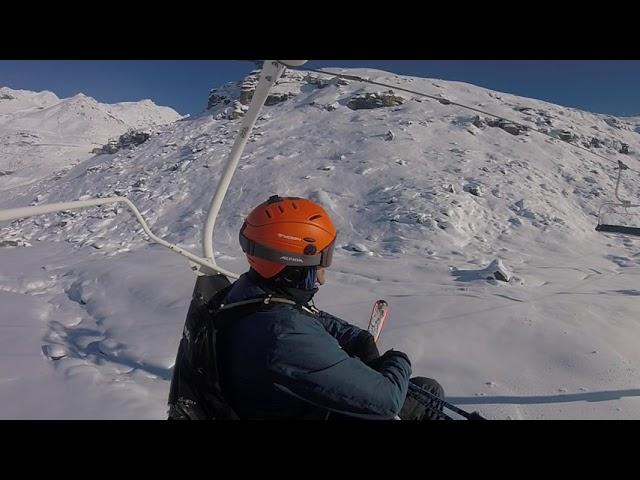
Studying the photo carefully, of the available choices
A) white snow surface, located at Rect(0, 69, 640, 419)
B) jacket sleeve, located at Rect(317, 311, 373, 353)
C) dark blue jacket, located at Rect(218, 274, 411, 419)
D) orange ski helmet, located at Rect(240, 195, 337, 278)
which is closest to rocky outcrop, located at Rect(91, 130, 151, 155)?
white snow surface, located at Rect(0, 69, 640, 419)

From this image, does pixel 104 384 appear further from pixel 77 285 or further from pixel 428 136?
pixel 428 136

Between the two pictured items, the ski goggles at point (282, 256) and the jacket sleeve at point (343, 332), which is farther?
the jacket sleeve at point (343, 332)

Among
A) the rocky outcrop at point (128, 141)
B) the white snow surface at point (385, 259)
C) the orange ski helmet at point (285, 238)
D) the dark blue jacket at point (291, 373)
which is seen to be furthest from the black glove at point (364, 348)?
the rocky outcrop at point (128, 141)

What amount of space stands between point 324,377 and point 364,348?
0.89m

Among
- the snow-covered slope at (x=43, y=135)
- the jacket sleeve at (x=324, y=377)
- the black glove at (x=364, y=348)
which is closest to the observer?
the jacket sleeve at (x=324, y=377)

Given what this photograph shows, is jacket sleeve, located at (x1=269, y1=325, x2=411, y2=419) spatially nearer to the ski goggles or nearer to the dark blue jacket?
the dark blue jacket

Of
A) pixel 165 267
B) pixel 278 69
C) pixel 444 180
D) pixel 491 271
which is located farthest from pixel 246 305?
pixel 444 180

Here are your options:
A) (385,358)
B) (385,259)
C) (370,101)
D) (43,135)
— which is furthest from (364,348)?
(43,135)

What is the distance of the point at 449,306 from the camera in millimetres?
6508

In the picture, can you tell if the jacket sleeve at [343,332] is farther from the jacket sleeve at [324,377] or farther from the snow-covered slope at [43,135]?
the snow-covered slope at [43,135]

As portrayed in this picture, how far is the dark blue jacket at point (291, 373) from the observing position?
5.40ft

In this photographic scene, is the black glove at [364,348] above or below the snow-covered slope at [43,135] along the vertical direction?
above

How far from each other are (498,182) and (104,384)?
21.3 m

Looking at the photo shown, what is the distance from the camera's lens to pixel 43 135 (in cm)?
10662
